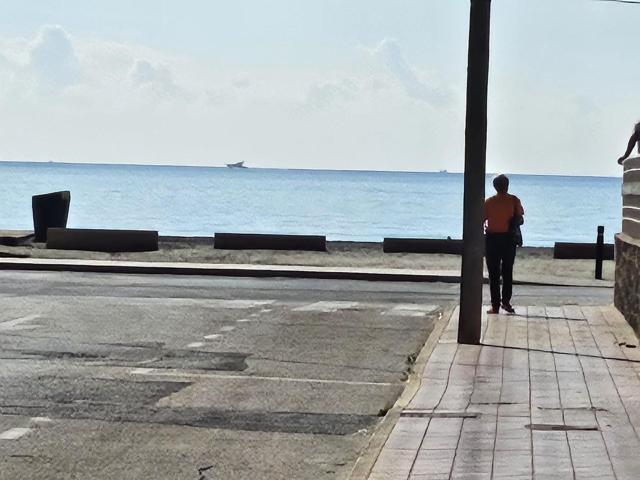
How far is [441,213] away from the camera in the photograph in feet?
486

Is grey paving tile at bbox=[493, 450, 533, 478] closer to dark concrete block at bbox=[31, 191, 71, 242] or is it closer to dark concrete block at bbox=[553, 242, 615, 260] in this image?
dark concrete block at bbox=[553, 242, 615, 260]

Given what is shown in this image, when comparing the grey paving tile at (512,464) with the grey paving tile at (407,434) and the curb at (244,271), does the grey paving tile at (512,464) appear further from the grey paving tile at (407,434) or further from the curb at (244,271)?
the curb at (244,271)

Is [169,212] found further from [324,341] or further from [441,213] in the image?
[324,341]

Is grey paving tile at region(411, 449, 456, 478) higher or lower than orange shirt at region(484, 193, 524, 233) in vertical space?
lower

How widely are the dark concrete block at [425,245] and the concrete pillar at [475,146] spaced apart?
69.8 ft

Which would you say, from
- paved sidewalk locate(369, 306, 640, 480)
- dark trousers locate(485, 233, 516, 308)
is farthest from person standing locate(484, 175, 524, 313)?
paved sidewalk locate(369, 306, 640, 480)

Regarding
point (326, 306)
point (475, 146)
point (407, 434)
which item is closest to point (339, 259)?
point (326, 306)

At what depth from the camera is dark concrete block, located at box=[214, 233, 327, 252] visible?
123ft

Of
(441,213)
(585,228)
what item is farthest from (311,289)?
(441,213)

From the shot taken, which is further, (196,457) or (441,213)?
(441,213)

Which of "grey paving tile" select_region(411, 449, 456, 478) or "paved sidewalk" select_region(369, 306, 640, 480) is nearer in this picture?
"grey paving tile" select_region(411, 449, 456, 478)

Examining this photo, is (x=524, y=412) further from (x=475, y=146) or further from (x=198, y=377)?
(x=475, y=146)

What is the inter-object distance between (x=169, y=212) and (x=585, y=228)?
125ft

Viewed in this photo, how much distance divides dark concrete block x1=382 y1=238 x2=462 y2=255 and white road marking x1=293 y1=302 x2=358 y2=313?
1540 cm
